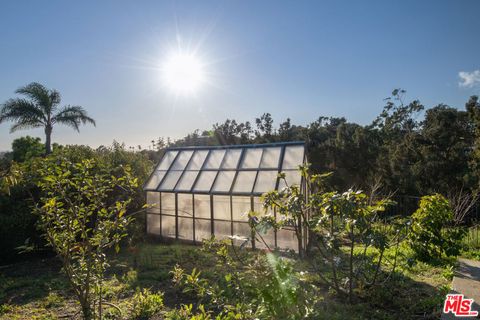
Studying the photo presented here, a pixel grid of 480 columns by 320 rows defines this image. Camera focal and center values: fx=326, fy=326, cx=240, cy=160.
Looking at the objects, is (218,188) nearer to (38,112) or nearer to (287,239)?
(287,239)

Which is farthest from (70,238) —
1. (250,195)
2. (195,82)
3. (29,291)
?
(195,82)

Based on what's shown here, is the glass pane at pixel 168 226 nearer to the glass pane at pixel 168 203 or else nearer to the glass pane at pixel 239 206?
the glass pane at pixel 168 203

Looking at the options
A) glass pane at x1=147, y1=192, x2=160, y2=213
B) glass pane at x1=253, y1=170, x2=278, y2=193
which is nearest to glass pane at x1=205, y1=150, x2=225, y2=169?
glass pane at x1=253, y1=170, x2=278, y2=193

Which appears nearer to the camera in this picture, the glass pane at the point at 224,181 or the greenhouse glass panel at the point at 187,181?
the glass pane at the point at 224,181

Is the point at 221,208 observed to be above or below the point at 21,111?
below

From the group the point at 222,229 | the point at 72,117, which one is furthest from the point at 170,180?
the point at 72,117

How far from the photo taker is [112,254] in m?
9.73

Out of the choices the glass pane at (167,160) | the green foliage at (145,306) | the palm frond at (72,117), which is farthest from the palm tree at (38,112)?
the green foliage at (145,306)

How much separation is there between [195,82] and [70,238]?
829cm

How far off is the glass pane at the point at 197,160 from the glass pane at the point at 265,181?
8.17 feet

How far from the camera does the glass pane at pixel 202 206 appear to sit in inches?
399

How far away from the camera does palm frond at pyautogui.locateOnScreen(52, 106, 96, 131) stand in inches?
812

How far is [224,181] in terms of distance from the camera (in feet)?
32.9

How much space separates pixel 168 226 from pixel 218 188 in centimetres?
246
